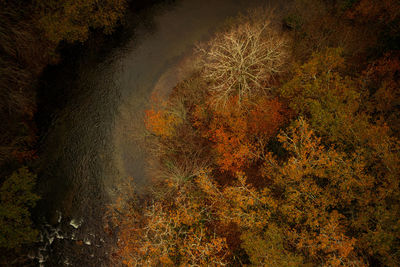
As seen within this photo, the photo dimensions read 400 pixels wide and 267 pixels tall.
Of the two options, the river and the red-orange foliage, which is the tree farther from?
the red-orange foliage

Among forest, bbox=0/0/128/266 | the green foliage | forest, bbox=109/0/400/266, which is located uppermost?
forest, bbox=0/0/128/266

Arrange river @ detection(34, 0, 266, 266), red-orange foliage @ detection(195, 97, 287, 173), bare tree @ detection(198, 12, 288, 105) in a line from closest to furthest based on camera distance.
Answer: bare tree @ detection(198, 12, 288, 105) < red-orange foliage @ detection(195, 97, 287, 173) < river @ detection(34, 0, 266, 266)

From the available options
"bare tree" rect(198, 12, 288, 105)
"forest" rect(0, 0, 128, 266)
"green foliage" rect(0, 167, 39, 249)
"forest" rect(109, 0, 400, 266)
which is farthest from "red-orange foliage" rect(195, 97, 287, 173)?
"green foliage" rect(0, 167, 39, 249)

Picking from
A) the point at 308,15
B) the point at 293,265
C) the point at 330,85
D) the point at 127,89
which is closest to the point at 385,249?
the point at 293,265

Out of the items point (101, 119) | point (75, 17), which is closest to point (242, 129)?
point (101, 119)

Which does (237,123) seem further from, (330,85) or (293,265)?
(293,265)

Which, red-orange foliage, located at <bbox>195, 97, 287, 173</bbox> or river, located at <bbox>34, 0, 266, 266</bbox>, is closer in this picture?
red-orange foliage, located at <bbox>195, 97, 287, 173</bbox>

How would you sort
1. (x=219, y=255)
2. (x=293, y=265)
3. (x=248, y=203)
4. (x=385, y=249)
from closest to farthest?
(x=385, y=249), (x=293, y=265), (x=248, y=203), (x=219, y=255)

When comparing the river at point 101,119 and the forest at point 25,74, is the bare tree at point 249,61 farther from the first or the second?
the forest at point 25,74

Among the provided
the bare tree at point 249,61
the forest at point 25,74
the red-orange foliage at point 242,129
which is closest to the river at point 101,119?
the forest at point 25,74
